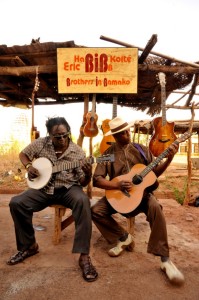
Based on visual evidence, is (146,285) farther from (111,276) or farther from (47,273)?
(47,273)

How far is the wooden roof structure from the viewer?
492 cm

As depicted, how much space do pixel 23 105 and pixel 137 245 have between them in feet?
17.5

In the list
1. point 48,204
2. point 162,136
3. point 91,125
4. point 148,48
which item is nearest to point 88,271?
point 48,204

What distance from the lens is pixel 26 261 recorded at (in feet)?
10.5

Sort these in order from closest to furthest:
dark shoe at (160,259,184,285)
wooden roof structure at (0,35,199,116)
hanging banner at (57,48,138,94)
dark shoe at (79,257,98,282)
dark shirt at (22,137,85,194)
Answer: dark shoe at (160,259,184,285), dark shoe at (79,257,98,282), dark shirt at (22,137,85,194), wooden roof structure at (0,35,199,116), hanging banner at (57,48,138,94)

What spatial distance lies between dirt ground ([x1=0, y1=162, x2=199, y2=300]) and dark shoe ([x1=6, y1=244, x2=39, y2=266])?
55 mm

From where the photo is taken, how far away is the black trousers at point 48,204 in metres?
2.98

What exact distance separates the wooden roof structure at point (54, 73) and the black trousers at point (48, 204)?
8.99 feet

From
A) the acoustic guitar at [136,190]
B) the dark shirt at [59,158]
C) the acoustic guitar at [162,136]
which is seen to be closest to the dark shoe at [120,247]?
the acoustic guitar at [136,190]

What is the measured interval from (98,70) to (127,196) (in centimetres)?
280

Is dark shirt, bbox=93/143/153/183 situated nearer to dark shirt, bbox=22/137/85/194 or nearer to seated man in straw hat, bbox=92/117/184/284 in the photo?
seated man in straw hat, bbox=92/117/184/284

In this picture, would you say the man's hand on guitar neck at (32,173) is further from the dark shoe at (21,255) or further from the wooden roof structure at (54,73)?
the wooden roof structure at (54,73)

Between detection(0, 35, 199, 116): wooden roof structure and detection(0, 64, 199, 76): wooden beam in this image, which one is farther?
detection(0, 64, 199, 76): wooden beam

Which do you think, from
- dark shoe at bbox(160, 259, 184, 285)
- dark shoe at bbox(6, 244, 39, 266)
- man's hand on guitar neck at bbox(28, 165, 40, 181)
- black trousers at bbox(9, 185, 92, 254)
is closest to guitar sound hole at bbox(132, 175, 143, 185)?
black trousers at bbox(9, 185, 92, 254)
